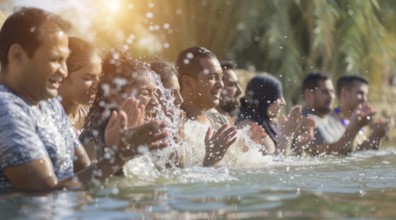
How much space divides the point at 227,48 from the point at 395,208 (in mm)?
10981

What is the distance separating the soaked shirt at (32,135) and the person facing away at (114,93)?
1.87ft

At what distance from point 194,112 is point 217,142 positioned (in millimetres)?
993

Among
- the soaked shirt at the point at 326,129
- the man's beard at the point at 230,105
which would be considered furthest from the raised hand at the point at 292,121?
the soaked shirt at the point at 326,129

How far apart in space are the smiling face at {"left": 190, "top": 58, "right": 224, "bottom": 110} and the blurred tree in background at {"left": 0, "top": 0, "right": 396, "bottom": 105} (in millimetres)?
6254

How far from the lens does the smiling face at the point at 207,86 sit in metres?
8.08

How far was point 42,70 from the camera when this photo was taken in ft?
16.6

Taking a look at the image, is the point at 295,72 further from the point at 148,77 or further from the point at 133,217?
the point at 133,217

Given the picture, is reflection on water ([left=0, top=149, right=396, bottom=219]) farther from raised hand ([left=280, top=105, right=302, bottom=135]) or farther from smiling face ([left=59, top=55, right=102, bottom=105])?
raised hand ([left=280, top=105, right=302, bottom=135])

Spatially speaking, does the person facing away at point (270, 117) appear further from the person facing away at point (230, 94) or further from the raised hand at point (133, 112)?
the raised hand at point (133, 112)

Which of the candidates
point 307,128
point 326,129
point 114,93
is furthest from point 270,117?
point 114,93

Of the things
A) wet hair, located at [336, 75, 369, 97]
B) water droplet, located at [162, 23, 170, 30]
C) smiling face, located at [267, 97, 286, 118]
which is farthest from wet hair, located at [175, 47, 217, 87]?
water droplet, located at [162, 23, 170, 30]

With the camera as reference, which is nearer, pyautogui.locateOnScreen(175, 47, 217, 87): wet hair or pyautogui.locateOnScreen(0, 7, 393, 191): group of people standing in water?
pyautogui.locateOnScreen(0, 7, 393, 191): group of people standing in water

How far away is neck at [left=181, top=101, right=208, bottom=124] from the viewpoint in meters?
7.96

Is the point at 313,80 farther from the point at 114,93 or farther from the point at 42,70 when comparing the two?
the point at 42,70
